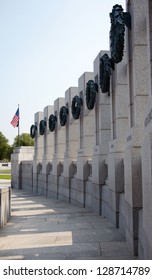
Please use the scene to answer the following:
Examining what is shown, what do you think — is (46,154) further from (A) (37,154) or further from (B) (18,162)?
(B) (18,162)

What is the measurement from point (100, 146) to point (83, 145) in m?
3.23

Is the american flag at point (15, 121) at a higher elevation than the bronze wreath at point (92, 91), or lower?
higher

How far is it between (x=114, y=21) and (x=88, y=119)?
7586 millimetres

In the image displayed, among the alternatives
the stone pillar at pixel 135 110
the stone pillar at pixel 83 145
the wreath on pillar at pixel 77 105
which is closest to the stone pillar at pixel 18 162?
the stone pillar at pixel 83 145

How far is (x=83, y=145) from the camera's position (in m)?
15.7

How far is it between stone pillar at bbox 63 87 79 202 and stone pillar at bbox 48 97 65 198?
5.81ft

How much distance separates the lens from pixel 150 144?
459 cm

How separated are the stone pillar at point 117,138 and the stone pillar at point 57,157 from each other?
9683mm

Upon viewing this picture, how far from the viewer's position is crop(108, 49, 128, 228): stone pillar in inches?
379

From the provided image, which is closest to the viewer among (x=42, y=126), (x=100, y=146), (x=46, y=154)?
(x=100, y=146)

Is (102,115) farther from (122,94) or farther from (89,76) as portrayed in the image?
(89,76)

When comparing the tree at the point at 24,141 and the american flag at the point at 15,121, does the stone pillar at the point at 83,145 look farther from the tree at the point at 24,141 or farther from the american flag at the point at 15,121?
the tree at the point at 24,141

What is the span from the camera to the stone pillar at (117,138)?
379 inches

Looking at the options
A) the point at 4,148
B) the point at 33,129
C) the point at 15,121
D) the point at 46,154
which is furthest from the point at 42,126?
the point at 4,148
